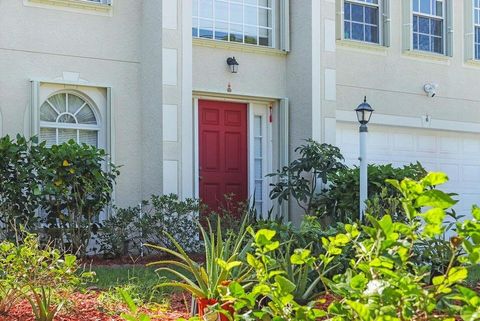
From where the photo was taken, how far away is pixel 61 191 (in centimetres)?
921

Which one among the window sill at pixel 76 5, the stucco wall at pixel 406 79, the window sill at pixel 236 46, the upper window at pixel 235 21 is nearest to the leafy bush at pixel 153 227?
the window sill at pixel 236 46

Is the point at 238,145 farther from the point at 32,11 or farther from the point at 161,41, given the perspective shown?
the point at 32,11

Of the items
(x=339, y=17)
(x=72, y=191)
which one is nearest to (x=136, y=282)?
(x=72, y=191)

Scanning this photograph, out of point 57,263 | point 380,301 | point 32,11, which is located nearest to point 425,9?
point 32,11

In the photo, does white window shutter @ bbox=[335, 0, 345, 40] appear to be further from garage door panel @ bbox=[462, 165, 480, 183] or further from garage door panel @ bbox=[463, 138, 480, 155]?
garage door panel @ bbox=[462, 165, 480, 183]

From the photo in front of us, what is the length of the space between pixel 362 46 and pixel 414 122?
1793mm

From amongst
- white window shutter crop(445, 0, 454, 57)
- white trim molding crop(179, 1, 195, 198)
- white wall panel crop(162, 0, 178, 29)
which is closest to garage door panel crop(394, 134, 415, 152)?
white window shutter crop(445, 0, 454, 57)

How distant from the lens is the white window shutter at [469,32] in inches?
567

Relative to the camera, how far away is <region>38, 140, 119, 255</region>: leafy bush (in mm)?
9234

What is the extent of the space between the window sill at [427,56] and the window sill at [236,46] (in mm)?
2610

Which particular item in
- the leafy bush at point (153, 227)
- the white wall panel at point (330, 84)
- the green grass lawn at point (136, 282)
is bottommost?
the green grass lawn at point (136, 282)

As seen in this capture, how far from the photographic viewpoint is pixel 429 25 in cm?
1423

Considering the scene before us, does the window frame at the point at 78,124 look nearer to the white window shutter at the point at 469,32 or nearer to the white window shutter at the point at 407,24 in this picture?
the white window shutter at the point at 407,24

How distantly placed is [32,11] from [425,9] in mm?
7424
